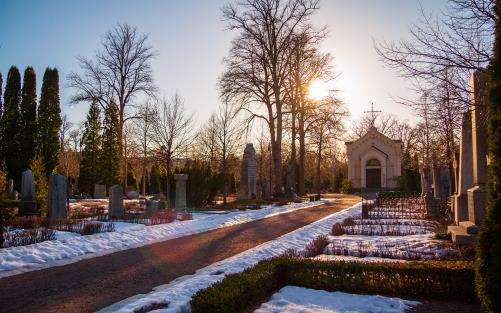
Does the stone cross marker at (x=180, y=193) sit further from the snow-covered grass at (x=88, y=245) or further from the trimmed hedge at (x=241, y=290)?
the trimmed hedge at (x=241, y=290)

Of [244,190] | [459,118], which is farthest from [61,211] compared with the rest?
[244,190]

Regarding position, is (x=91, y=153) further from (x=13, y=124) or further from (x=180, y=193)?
(x=180, y=193)

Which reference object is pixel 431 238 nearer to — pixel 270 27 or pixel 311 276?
pixel 311 276

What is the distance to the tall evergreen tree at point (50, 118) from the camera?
3609 centimetres

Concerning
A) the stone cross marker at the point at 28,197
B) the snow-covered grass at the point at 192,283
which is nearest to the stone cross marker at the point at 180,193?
A: the stone cross marker at the point at 28,197

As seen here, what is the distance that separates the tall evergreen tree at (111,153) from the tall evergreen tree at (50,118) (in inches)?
163

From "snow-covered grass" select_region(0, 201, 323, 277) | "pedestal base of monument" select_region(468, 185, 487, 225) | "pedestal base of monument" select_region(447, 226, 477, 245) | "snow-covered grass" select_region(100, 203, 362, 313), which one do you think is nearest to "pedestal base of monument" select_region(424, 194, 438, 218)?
"pedestal base of monument" select_region(447, 226, 477, 245)

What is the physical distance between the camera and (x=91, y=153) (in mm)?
41594

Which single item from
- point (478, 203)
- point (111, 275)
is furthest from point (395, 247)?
point (111, 275)

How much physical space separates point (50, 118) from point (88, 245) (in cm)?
3047

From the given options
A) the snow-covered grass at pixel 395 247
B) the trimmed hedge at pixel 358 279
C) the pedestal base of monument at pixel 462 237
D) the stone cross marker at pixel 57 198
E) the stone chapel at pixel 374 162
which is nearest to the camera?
the trimmed hedge at pixel 358 279

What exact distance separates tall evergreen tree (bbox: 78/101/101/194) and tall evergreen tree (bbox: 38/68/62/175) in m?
3.43

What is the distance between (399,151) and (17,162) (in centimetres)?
4200

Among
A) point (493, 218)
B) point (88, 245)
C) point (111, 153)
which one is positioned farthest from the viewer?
point (111, 153)
